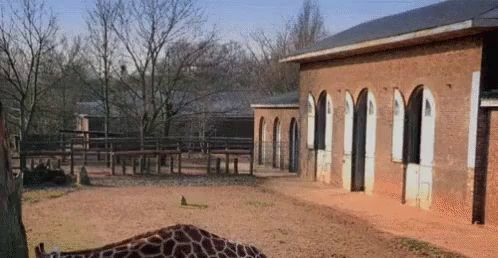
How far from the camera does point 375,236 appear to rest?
38.0ft

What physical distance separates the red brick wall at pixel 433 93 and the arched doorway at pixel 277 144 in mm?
7638

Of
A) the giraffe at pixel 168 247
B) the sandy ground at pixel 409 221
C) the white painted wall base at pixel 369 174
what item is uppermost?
the giraffe at pixel 168 247

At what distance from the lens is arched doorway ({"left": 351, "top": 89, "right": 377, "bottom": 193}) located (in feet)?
59.4

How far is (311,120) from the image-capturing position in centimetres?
2297

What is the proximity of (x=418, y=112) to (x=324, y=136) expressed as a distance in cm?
685

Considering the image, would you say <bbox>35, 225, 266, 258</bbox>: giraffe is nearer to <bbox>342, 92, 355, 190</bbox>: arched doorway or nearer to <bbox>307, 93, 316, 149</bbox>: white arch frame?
<bbox>342, 92, 355, 190</bbox>: arched doorway

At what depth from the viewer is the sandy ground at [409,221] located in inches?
432

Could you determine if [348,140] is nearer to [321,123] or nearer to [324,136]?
[324,136]

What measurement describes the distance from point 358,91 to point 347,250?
9.57 meters

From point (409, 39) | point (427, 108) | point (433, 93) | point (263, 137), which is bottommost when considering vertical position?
point (263, 137)

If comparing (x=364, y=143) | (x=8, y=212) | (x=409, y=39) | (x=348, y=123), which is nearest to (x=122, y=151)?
(x=348, y=123)

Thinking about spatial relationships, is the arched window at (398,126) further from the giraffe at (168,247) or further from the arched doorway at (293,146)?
the giraffe at (168,247)

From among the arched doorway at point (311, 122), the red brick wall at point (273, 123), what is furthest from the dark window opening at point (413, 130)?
the red brick wall at point (273, 123)

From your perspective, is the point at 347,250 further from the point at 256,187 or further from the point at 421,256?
the point at 256,187
